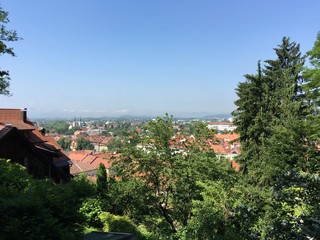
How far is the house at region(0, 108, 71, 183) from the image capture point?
14930 millimetres

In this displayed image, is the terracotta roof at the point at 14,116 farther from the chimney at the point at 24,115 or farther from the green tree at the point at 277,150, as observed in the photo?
the green tree at the point at 277,150

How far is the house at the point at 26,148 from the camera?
1493 cm

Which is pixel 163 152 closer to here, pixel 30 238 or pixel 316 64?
pixel 316 64

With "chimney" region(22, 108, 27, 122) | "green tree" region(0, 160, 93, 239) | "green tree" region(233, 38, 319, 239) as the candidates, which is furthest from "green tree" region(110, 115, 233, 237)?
"chimney" region(22, 108, 27, 122)

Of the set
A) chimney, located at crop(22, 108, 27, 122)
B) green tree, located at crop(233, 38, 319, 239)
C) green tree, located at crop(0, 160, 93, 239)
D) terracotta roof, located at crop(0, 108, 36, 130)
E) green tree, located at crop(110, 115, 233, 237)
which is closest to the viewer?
green tree, located at crop(0, 160, 93, 239)

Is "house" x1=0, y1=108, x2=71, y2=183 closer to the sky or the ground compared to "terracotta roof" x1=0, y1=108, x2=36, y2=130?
closer to the ground

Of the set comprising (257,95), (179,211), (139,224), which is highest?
(257,95)

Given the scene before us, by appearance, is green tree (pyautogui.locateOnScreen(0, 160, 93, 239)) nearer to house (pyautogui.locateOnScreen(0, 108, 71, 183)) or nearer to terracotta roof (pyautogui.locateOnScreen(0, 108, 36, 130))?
house (pyautogui.locateOnScreen(0, 108, 71, 183))

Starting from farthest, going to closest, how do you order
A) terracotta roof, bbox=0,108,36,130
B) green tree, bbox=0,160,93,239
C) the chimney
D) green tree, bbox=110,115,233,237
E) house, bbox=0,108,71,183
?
the chimney < terracotta roof, bbox=0,108,36,130 < house, bbox=0,108,71,183 < green tree, bbox=110,115,233,237 < green tree, bbox=0,160,93,239

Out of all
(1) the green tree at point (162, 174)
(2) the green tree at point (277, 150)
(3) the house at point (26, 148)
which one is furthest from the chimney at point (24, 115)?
(2) the green tree at point (277, 150)

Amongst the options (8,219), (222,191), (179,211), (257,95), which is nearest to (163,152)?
(179,211)

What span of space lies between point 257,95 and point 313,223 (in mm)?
19198

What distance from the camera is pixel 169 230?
1315 cm

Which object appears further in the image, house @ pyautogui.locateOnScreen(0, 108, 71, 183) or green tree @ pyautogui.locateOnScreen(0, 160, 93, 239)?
house @ pyautogui.locateOnScreen(0, 108, 71, 183)
